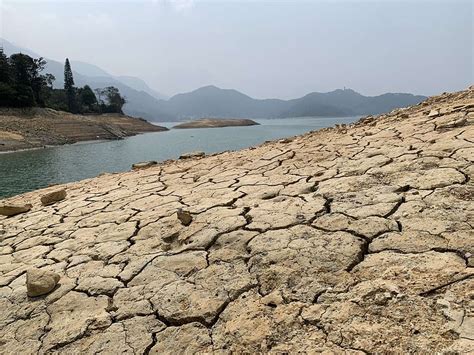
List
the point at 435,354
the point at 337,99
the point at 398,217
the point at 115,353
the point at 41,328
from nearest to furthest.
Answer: the point at 435,354 → the point at 115,353 → the point at 41,328 → the point at 398,217 → the point at 337,99

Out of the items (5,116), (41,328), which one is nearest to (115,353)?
(41,328)

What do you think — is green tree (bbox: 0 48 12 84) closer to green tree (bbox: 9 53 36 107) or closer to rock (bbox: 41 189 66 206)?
green tree (bbox: 9 53 36 107)

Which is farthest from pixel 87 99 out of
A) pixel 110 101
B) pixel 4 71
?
pixel 4 71

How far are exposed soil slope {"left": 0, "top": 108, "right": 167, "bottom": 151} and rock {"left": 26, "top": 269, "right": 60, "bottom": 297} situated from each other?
24041mm

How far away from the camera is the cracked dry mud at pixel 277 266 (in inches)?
57.3

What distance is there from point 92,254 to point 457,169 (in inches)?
110

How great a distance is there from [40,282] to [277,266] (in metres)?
1.50

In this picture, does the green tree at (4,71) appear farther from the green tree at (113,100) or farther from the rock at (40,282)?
the rock at (40,282)

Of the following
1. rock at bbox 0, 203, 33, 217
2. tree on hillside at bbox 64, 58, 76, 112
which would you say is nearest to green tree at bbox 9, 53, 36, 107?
tree on hillside at bbox 64, 58, 76, 112

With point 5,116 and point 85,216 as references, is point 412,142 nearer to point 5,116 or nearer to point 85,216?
point 85,216

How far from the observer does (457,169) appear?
2547 millimetres

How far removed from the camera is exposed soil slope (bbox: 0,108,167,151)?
24.4 metres

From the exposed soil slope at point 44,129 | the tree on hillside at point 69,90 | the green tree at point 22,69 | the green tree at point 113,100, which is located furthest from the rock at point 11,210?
the green tree at point 113,100

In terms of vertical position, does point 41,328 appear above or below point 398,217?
below
